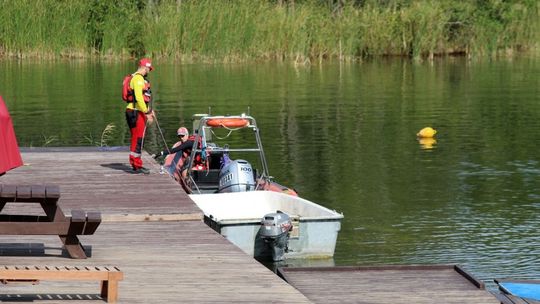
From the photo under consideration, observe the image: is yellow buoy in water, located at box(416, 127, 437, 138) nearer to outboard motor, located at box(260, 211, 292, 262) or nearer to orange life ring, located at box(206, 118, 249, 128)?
orange life ring, located at box(206, 118, 249, 128)

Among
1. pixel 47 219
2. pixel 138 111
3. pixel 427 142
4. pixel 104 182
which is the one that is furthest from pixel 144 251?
pixel 427 142

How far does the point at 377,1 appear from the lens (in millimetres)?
55438

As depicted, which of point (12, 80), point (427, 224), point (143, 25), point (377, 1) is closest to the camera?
point (427, 224)

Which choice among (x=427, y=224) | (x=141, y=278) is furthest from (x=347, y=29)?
(x=141, y=278)

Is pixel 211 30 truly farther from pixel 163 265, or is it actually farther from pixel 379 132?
pixel 163 265

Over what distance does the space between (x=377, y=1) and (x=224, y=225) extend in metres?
42.1

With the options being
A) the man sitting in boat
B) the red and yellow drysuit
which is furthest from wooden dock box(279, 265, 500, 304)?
the man sitting in boat

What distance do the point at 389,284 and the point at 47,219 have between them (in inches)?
124

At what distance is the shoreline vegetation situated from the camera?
46.4m

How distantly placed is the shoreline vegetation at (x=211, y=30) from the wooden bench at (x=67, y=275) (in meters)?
36.7

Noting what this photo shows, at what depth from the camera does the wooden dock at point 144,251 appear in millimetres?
10008

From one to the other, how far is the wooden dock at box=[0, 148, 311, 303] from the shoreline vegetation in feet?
96.9

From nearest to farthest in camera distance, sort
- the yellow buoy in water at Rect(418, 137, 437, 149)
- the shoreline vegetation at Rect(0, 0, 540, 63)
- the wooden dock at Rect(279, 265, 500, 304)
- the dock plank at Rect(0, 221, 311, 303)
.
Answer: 1. the dock plank at Rect(0, 221, 311, 303)
2. the wooden dock at Rect(279, 265, 500, 304)
3. the yellow buoy in water at Rect(418, 137, 437, 149)
4. the shoreline vegetation at Rect(0, 0, 540, 63)

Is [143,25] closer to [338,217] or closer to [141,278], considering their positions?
[338,217]
